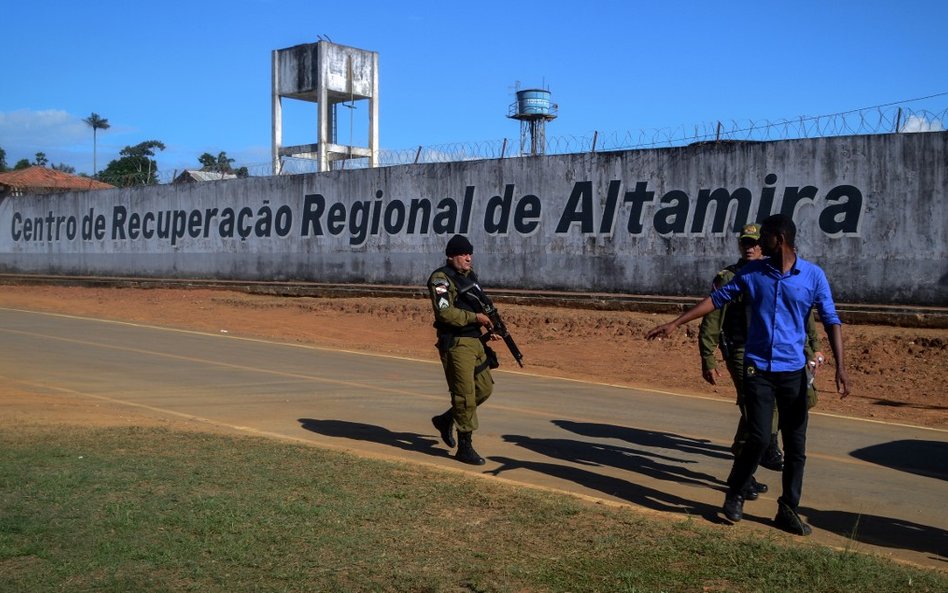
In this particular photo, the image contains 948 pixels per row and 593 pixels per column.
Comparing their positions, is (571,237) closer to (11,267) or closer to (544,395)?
(544,395)

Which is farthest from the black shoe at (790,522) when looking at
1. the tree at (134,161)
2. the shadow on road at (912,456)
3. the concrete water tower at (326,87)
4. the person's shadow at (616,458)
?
the tree at (134,161)

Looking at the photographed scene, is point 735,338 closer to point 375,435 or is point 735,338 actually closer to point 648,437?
point 648,437

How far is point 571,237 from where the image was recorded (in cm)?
2358

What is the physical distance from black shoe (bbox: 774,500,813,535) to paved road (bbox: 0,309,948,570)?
0.31 feet

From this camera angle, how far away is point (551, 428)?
31.7 feet

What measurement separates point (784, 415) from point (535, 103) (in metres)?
36.9

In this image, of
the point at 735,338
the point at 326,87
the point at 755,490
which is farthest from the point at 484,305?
the point at 326,87

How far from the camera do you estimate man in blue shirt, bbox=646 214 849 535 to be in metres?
5.64

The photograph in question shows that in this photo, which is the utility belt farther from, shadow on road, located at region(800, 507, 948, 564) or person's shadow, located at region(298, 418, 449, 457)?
shadow on road, located at region(800, 507, 948, 564)

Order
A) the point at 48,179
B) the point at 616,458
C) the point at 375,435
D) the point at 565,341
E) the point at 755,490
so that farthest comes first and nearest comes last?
1. the point at 48,179
2. the point at 565,341
3. the point at 375,435
4. the point at 616,458
5. the point at 755,490

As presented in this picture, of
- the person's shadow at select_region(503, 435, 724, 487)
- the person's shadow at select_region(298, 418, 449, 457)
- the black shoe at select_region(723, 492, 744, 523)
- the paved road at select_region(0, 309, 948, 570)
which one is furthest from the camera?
the person's shadow at select_region(298, 418, 449, 457)

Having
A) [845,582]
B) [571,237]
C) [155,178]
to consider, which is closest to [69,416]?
[845,582]

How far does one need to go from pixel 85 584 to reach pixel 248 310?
22.9 metres

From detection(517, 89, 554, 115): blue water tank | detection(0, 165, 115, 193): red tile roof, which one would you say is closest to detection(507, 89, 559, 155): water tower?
detection(517, 89, 554, 115): blue water tank
